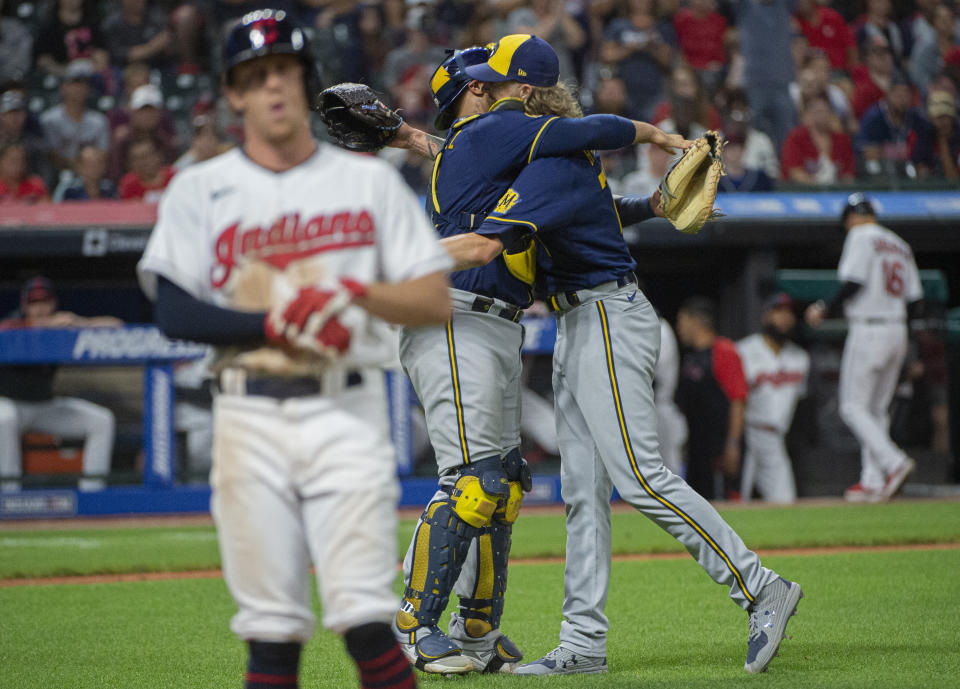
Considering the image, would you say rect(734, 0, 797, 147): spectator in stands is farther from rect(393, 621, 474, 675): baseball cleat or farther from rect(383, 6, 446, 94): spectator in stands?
rect(393, 621, 474, 675): baseball cleat

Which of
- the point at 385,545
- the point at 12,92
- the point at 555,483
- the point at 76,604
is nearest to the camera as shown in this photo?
the point at 385,545

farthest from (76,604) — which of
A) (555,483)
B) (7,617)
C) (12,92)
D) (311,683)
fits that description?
(12,92)

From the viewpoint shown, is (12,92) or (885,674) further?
(12,92)

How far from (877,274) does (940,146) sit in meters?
2.73

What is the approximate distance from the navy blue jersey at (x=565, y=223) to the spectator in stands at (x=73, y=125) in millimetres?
8264

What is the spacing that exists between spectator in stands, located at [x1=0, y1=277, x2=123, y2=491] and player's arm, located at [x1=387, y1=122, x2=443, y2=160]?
537 cm

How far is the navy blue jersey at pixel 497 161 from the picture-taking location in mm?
3668

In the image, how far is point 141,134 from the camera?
35.0ft

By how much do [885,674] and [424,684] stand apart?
4.39ft

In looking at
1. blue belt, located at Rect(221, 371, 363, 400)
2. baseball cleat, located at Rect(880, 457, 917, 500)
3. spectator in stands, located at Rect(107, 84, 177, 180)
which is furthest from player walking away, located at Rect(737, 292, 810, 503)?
blue belt, located at Rect(221, 371, 363, 400)

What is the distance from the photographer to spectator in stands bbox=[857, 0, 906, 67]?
13539 millimetres

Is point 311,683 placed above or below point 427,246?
below

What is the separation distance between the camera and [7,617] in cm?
497

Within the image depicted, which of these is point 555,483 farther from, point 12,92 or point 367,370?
point 367,370
